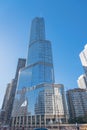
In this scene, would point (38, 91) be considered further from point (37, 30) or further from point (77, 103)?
point (37, 30)

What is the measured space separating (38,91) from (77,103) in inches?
1492

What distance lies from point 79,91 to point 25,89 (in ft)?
184

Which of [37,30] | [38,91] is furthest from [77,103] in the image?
[37,30]

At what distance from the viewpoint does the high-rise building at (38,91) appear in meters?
116

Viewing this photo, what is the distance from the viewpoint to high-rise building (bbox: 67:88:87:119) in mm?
121056

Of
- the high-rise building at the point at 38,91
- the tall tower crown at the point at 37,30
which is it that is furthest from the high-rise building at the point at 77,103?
the tall tower crown at the point at 37,30

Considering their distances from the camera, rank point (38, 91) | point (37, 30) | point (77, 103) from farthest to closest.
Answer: point (37, 30), point (38, 91), point (77, 103)

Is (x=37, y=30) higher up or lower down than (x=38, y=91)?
higher up

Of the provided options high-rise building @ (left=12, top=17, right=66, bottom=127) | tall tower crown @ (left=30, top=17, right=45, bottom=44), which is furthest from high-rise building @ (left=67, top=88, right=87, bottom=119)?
tall tower crown @ (left=30, top=17, right=45, bottom=44)

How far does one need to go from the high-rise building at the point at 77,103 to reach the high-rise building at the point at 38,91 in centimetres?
967

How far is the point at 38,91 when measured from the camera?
130m

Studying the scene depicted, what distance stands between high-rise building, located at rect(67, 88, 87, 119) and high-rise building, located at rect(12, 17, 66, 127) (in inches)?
381

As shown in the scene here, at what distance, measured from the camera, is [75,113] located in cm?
12125

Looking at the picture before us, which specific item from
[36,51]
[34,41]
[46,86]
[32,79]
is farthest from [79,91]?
[34,41]
